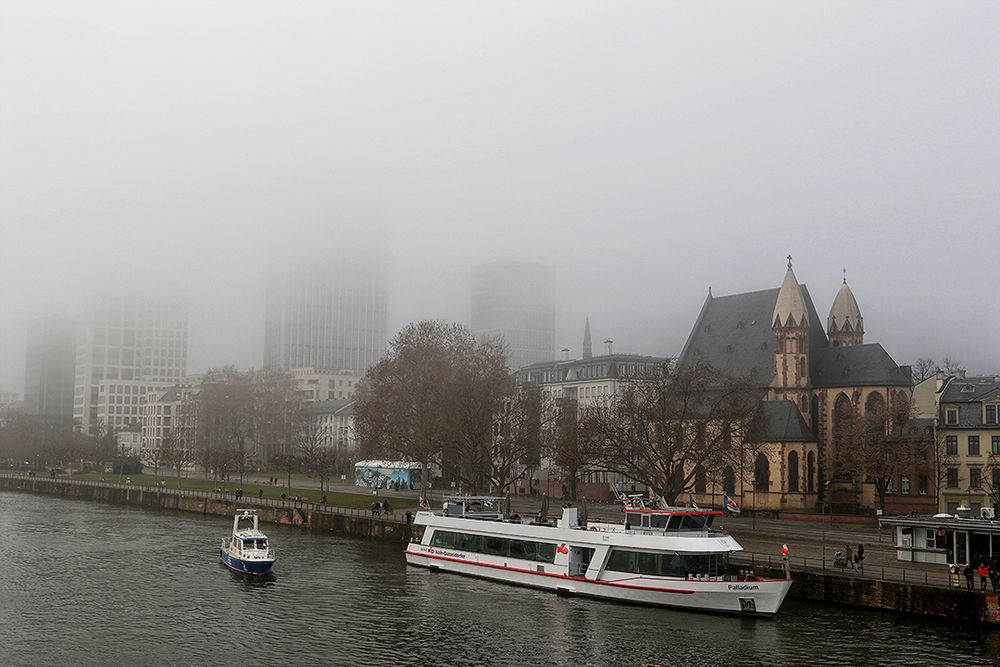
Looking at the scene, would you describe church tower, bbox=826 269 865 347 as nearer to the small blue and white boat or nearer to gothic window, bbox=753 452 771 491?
gothic window, bbox=753 452 771 491

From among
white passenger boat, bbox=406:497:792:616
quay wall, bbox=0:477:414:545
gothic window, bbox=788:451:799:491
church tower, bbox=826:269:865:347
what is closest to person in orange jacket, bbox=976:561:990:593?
white passenger boat, bbox=406:497:792:616

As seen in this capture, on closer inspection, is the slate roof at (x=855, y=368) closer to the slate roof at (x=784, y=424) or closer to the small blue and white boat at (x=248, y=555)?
the slate roof at (x=784, y=424)

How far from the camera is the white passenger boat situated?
53.0m

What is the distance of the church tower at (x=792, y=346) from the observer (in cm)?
11562

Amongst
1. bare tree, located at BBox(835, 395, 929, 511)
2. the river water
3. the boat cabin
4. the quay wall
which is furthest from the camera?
bare tree, located at BBox(835, 395, 929, 511)

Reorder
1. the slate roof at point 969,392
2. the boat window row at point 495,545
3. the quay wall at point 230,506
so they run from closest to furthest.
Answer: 1. the boat window row at point 495,545
2. the quay wall at point 230,506
3. the slate roof at point 969,392

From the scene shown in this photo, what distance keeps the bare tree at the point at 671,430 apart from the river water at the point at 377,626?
93.0 feet

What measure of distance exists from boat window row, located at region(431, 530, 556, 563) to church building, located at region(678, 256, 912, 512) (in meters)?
41.5

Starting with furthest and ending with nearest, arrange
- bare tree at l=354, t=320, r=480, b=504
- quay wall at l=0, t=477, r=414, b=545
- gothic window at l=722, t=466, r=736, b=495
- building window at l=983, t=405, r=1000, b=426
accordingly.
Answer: gothic window at l=722, t=466, r=736, b=495
bare tree at l=354, t=320, r=480, b=504
building window at l=983, t=405, r=1000, b=426
quay wall at l=0, t=477, r=414, b=545

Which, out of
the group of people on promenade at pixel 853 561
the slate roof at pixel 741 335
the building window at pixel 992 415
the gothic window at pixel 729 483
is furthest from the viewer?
the slate roof at pixel 741 335

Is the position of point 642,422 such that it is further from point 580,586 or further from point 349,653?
point 349,653

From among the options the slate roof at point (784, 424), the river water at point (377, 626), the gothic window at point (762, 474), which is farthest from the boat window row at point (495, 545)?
the gothic window at point (762, 474)

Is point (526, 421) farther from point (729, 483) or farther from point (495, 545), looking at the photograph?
point (495, 545)

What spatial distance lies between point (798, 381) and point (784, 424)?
7.52 m
